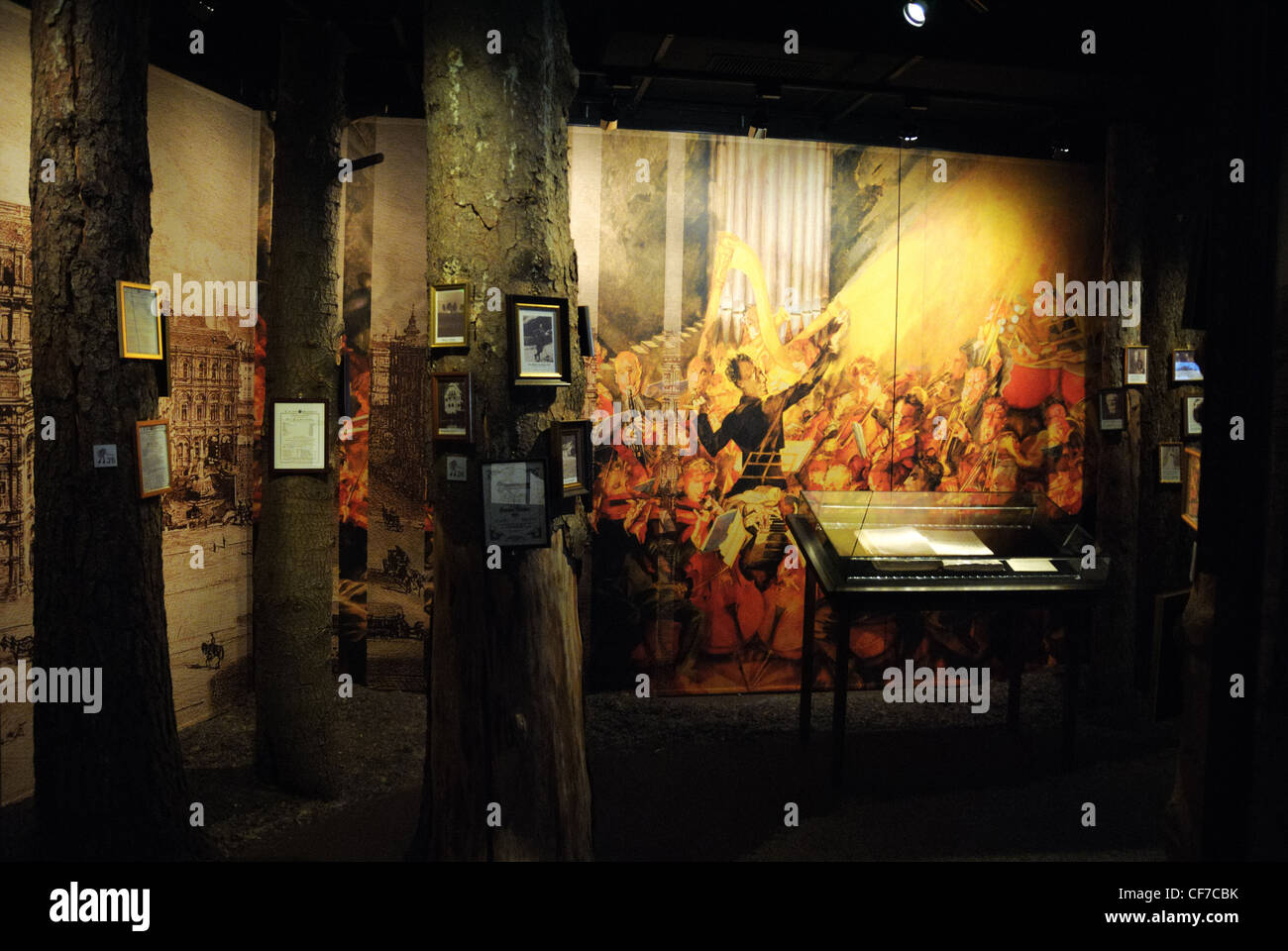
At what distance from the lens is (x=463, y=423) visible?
9.70 ft

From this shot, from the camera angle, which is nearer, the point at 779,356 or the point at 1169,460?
the point at 1169,460

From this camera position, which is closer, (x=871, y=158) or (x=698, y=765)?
(x=698, y=765)

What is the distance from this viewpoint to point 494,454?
2986 millimetres

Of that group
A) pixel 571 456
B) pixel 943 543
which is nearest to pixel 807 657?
pixel 943 543

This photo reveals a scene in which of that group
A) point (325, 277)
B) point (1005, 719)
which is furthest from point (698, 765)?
point (325, 277)

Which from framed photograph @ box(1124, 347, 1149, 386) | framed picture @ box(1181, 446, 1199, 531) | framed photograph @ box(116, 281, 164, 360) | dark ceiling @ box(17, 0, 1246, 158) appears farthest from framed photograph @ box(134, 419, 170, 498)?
framed photograph @ box(1124, 347, 1149, 386)

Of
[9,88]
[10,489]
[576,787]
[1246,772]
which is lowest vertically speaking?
[576,787]

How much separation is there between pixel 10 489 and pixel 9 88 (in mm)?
1781

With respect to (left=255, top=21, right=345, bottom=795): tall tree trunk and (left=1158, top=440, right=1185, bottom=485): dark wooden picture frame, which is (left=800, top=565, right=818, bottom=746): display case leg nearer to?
(left=1158, top=440, right=1185, bottom=485): dark wooden picture frame

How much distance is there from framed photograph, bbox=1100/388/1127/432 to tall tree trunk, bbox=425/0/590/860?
3804mm

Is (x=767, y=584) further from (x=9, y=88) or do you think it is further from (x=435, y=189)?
(x=9, y=88)

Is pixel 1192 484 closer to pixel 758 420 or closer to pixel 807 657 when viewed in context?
pixel 807 657

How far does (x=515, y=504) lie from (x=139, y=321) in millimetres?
1531

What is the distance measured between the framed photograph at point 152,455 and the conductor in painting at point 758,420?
3.19 metres
